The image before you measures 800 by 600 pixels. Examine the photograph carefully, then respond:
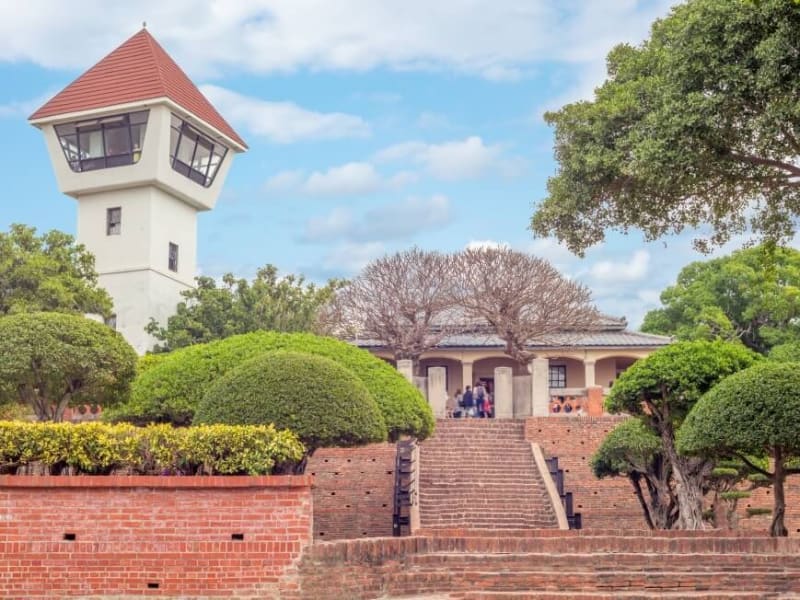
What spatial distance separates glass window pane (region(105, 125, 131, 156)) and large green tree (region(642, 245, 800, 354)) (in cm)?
2182

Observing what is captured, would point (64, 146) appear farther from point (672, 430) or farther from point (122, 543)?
point (122, 543)

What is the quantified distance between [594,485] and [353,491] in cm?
554

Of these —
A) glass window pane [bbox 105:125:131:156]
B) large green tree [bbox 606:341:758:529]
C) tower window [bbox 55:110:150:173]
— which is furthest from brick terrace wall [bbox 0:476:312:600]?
glass window pane [bbox 105:125:131:156]

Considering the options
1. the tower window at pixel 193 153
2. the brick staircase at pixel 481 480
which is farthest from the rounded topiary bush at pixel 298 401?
the tower window at pixel 193 153

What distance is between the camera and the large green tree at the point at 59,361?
18656 mm

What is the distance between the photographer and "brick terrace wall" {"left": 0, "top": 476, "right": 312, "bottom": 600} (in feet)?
41.7

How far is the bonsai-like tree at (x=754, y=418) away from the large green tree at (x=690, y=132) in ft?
6.37

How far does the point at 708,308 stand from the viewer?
44906mm

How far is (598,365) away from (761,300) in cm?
667

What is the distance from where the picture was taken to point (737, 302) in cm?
4631

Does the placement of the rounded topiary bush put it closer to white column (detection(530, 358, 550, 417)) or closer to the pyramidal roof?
white column (detection(530, 358, 550, 417))

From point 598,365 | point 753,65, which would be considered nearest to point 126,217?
point 598,365

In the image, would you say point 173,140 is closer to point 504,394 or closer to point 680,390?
point 504,394

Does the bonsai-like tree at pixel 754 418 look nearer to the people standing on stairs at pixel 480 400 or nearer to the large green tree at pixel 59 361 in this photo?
the large green tree at pixel 59 361
